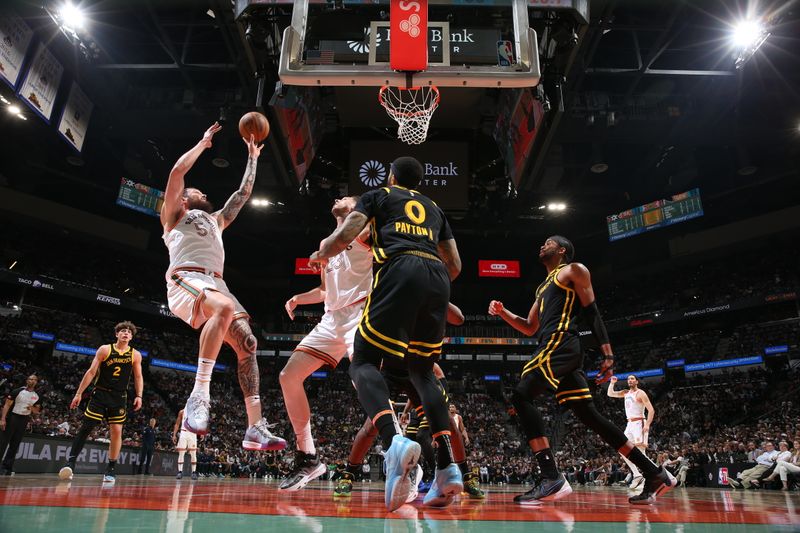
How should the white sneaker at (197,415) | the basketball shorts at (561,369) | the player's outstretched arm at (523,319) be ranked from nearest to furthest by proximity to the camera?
the white sneaker at (197,415), the basketball shorts at (561,369), the player's outstretched arm at (523,319)

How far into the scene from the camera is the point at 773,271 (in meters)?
24.9

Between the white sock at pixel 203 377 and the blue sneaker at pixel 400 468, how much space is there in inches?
68.6

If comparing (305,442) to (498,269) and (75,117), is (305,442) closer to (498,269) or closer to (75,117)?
(75,117)

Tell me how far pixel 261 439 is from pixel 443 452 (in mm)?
1605

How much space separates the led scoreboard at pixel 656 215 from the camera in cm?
1908

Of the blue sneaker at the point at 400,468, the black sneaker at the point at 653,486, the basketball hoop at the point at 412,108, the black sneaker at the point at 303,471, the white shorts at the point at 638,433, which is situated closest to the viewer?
the blue sneaker at the point at 400,468

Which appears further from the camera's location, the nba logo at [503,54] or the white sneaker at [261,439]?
the nba logo at [503,54]

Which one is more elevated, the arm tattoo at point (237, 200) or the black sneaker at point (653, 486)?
the arm tattoo at point (237, 200)

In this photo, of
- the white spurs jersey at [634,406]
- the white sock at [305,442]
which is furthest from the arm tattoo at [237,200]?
the white spurs jersey at [634,406]

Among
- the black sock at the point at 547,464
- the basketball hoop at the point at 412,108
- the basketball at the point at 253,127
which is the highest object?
the basketball hoop at the point at 412,108

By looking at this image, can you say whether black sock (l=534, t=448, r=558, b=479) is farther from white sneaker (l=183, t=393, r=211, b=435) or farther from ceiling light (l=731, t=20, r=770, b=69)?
ceiling light (l=731, t=20, r=770, b=69)

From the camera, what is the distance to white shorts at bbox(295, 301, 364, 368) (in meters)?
4.47

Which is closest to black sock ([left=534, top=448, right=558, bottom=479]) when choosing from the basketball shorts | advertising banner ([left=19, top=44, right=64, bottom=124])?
the basketball shorts

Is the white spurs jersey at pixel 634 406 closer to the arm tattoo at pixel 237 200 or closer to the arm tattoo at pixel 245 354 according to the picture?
the arm tattoo at pixel 245 354
